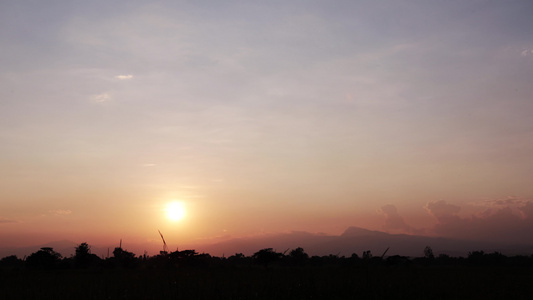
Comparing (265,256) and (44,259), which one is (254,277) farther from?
(44,259)

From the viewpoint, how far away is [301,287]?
1392 centimetres

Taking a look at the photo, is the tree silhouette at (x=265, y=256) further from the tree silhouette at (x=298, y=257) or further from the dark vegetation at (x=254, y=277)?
the tree silhouette at (x=298, y=257)

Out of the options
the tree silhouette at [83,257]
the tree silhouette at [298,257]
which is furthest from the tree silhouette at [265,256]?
the tree silhouette at [298,257]

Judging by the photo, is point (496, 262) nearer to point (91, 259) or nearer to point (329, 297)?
point (91, 259)

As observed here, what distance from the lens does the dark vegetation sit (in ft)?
45.3

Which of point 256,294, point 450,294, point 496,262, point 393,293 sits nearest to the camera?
point 256,294

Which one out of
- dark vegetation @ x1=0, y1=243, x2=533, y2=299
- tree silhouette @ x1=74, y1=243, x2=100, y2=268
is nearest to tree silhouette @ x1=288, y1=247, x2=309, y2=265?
dark vegetation @ x1=0, y1=243, x2=533, y2=299

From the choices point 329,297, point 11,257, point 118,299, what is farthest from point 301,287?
point 11,257

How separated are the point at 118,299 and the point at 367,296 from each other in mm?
8197

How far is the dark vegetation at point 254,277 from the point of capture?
1380 centimetres

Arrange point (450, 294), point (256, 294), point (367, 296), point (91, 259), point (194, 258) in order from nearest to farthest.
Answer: point (256, 294)
point (367, 296)
point (450, 294)
point (91, 259)
point (194, 258)

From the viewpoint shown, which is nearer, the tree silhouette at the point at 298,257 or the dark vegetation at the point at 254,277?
the dark vegetation at the point at 254,277

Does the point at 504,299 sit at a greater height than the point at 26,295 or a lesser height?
lesser

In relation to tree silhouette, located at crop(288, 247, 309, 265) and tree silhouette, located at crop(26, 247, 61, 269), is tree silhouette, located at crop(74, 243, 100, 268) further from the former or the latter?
tree silhouette, located at crop(288, 247, 309, 265)
